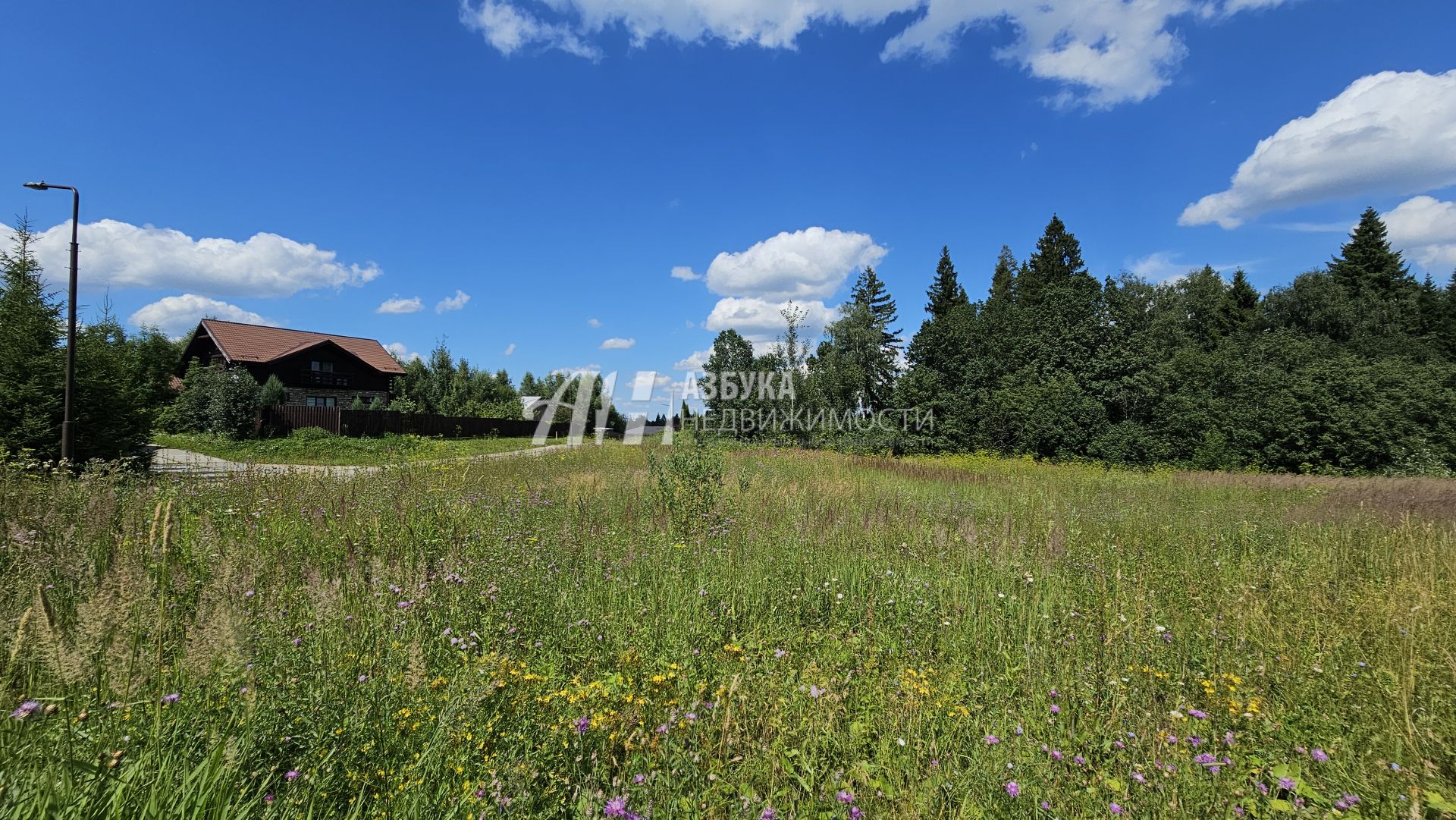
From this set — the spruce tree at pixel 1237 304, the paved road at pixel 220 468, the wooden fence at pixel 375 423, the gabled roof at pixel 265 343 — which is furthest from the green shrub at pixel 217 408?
the spruce tree at pixel 1237 304

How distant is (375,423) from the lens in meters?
30.2

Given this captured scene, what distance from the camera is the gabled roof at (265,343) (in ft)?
119

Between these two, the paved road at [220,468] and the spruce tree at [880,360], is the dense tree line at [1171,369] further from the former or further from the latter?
the paved road at [220,468]

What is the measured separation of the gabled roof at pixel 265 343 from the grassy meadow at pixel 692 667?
37799 mm

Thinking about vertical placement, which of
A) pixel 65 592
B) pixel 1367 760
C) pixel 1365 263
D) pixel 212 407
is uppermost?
pixel 1365 263

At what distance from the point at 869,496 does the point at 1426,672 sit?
21.8 ft

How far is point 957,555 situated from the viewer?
5.64 metres

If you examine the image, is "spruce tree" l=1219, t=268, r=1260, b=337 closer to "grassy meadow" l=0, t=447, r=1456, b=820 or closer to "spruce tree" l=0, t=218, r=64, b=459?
"grassy meadow" l=0, t=447, r=1456, b=820

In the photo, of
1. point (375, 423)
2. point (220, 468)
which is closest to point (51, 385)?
point (220, 468)

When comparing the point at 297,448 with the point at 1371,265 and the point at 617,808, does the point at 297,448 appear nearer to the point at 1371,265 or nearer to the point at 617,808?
the point at 617,808

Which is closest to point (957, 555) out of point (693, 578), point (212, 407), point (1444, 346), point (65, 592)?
point (693, 578)

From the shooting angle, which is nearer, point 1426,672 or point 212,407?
point 1426,672

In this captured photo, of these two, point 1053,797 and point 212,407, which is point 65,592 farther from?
point 212,407

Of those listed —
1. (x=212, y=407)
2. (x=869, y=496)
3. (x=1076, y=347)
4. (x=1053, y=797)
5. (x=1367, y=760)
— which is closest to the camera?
(x=1053, y=797)
